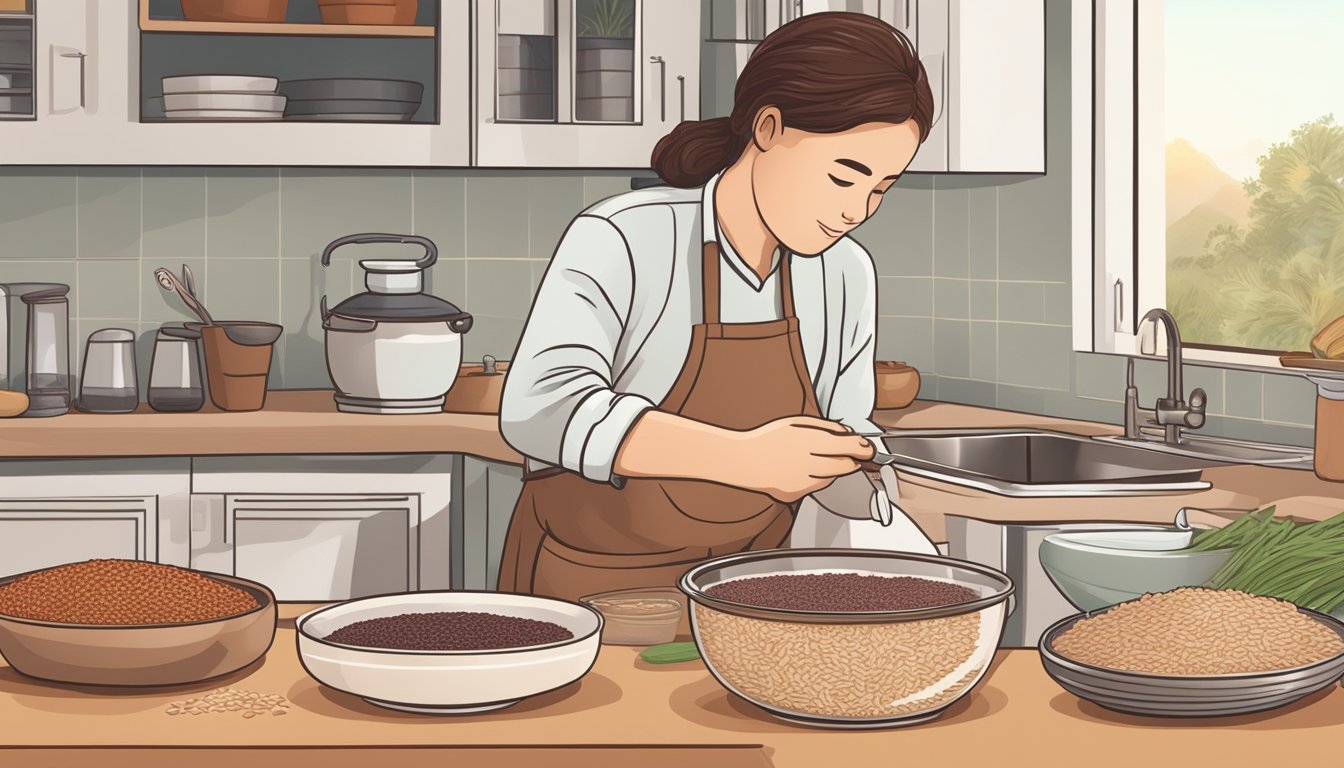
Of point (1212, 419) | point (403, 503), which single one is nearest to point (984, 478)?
point (1212, 419)

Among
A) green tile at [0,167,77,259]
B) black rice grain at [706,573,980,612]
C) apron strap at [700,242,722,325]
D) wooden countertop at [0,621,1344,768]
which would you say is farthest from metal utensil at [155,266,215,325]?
black rice grain at [706,573,980,612]

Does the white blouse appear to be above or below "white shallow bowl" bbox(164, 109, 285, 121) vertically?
below

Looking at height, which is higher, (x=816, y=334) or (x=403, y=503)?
(x=816, y=334)

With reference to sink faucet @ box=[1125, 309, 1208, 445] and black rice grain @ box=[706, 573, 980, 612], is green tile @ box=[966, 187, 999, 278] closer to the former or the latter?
sink faucet @ box=[1125, 309, 1208, 445]

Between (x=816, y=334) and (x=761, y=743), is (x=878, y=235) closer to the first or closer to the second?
(x=816, y=334)

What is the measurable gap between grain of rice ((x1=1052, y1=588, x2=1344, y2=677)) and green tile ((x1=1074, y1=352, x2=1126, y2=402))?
1.83 metres

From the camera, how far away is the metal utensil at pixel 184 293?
327 cm

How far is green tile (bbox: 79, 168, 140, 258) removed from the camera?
3.52 meters

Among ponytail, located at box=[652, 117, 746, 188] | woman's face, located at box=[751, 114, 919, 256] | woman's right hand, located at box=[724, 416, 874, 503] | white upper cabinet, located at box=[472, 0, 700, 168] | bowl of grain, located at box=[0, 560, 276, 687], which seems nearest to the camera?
bowl of grain, located at box=[0, 560, 276, 687]

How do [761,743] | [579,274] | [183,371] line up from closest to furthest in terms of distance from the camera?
[761,743] < [579,274] < [183,371]

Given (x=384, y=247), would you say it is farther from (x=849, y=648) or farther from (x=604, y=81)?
(x=849, y=648)

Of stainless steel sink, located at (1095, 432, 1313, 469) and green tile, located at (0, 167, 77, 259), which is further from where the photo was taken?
green tile, located at (0, 167, 77, 259)

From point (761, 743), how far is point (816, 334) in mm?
1081

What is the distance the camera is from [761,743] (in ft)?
3.80
